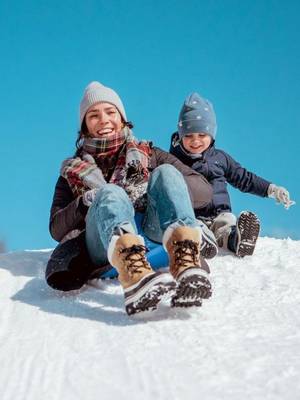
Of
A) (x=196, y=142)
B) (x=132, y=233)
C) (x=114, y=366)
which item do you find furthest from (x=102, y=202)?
(x=196, y=142)

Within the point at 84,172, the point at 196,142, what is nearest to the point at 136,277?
the point at 84,172

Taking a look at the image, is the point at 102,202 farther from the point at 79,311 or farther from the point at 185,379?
the point at 185,379

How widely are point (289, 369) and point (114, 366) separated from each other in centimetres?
56

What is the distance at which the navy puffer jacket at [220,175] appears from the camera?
4.24 metres

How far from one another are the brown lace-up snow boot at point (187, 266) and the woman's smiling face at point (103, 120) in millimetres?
1114

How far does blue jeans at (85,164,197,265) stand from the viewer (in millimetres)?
2688

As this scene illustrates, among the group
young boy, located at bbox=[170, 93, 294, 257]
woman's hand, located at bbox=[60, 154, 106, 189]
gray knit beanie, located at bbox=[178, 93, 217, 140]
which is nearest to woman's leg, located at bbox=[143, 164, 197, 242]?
woman's hand, located at bbox=[60, 154, 106, 189]

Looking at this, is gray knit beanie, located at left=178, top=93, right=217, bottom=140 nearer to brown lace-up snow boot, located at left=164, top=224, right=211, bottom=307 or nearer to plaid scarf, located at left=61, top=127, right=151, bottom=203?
plaid scarf, located at left=61, top=127, right=151, bottom=203

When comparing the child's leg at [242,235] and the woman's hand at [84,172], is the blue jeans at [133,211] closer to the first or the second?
the woman's hand at [84,172]

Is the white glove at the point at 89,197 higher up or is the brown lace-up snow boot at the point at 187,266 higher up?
the white glove at the point at 89,197

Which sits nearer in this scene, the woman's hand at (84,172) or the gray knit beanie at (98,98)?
the woman's hand at (84,172)

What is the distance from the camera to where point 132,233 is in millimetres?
2600

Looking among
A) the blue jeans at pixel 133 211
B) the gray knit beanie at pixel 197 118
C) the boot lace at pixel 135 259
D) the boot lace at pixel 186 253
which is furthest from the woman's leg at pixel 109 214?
the gray knit beanie at pixel 197 118

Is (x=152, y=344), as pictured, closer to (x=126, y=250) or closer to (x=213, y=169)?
(x=126, y=250)
